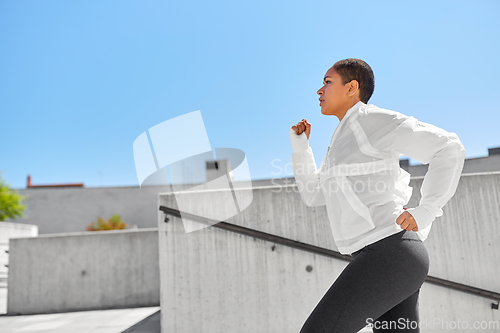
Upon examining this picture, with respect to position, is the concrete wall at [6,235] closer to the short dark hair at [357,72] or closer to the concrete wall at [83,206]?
the concrete wall at [83,206]

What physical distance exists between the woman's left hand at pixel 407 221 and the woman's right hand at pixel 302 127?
633mm

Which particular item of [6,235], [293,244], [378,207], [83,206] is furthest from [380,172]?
[83,206]

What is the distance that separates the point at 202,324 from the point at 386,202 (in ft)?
9.77

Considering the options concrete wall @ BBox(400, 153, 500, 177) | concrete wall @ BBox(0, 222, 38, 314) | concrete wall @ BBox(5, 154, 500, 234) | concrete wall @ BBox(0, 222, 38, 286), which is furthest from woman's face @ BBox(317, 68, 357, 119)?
concrete wall @ BBox(5, 154, 500, 234)

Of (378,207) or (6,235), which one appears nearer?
(378,207)

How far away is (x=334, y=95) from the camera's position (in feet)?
4.83

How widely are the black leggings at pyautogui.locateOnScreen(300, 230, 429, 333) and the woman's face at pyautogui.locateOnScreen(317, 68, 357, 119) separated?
54 centimetres

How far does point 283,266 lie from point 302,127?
236cm

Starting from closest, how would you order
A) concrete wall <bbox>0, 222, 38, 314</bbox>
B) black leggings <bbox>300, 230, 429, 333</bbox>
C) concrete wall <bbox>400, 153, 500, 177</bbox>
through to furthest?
black leggings <bbox>300, 230, 429, 333</bbox> → concrete wall <bbox>0, 222, 38, 314</bbox> → concrete wall <bbox>400, 153, 500, 177</bbox>

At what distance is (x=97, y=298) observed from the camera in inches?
293

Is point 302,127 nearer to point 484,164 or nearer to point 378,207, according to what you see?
point 378,207

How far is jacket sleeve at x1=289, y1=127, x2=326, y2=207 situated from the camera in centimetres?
161

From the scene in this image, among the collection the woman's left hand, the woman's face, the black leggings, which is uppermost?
the woman's face

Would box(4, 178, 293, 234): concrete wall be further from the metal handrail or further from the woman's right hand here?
the woman's right hand
